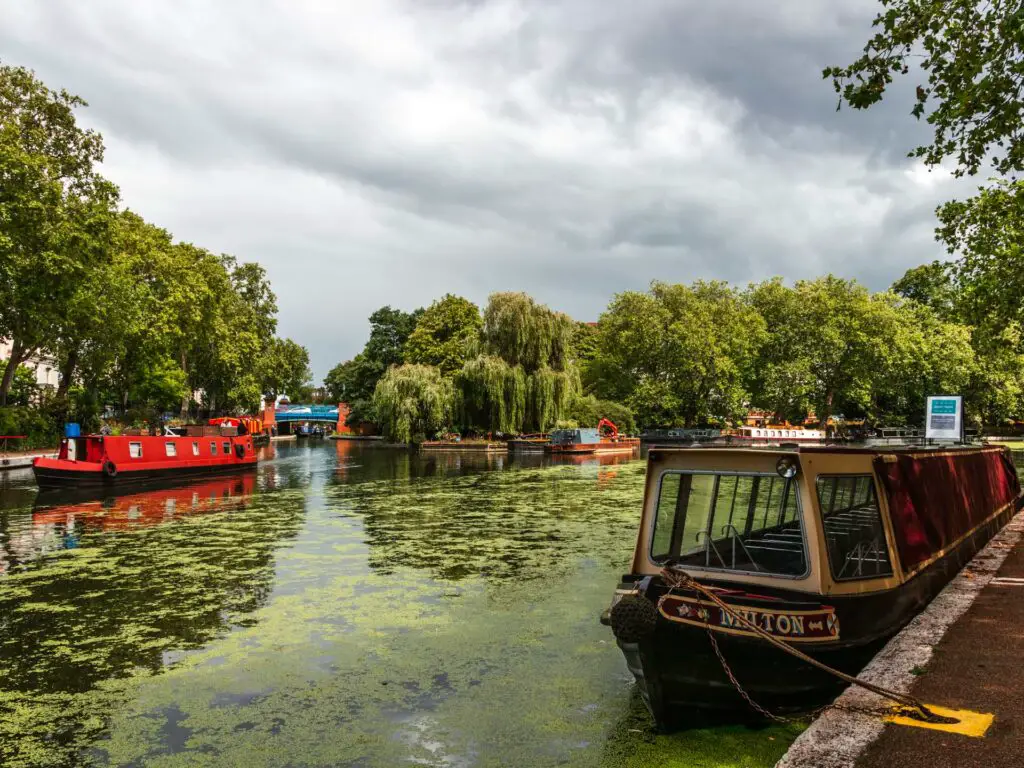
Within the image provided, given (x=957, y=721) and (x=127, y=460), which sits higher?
(x=127, y=460)

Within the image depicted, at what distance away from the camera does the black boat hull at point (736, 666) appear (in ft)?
18.9

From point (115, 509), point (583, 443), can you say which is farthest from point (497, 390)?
point (115, 509)

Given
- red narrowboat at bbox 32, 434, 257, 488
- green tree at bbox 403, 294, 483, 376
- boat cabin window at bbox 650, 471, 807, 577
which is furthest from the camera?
green tree at bbox 403, 294, 483, 376

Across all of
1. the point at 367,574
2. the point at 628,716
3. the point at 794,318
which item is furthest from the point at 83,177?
the point at 794,318

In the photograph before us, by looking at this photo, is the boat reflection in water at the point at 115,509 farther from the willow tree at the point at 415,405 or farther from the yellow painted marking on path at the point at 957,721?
the willow tree at the point at 415,405

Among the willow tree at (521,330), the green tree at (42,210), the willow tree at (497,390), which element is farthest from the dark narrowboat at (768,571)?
the willow tree at (521,330)

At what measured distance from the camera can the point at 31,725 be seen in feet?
20.8

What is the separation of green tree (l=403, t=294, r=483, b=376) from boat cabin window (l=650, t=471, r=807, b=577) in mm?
61191

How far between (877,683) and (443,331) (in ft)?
222

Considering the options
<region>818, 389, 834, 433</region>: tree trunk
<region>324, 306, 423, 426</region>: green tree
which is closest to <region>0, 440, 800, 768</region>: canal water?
<region>818, 389, 834, 433</region>: tree trunk

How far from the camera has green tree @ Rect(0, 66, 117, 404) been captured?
91.6 feet

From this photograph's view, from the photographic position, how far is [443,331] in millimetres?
72250

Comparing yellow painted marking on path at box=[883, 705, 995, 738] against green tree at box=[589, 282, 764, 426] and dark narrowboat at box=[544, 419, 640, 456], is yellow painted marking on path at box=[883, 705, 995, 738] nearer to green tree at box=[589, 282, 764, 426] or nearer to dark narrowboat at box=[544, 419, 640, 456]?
dark narrowboat at box=[544, 419, 640, 456]

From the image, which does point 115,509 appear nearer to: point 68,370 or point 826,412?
point 68,370
